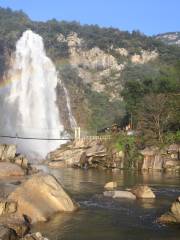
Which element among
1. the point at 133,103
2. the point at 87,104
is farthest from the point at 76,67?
the point at 133,103

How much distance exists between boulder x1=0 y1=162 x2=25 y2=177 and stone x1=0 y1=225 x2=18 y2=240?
18814 millimetres

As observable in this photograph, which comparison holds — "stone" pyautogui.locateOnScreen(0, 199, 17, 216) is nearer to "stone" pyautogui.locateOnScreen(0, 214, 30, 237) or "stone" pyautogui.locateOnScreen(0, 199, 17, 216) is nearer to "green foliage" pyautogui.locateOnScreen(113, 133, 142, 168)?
"stone" pyautogui.locateOnScreen(0, 214, 30, 237)

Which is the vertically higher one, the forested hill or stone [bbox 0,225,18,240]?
the forested hill

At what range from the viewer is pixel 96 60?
17162 centimetres

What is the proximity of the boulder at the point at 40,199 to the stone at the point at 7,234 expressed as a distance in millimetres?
3140

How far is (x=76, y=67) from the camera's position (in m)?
168

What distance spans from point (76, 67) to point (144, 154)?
4333 inches

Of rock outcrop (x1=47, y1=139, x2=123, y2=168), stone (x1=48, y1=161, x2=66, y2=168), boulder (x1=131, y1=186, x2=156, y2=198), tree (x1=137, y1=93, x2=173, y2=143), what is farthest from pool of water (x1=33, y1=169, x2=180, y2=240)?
stone (x1=48, y1=161, x2=66, y2=168)

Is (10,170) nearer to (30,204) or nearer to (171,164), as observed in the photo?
(30,204)

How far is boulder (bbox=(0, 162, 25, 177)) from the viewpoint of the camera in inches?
1472

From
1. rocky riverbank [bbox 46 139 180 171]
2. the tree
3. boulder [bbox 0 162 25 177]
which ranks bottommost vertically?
boulder [bbox 0 162 25 177]

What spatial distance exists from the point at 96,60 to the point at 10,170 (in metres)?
137

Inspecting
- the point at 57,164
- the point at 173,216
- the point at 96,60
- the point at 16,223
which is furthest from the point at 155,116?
the point at 96,60

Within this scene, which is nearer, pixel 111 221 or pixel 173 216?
pixel 173 216
